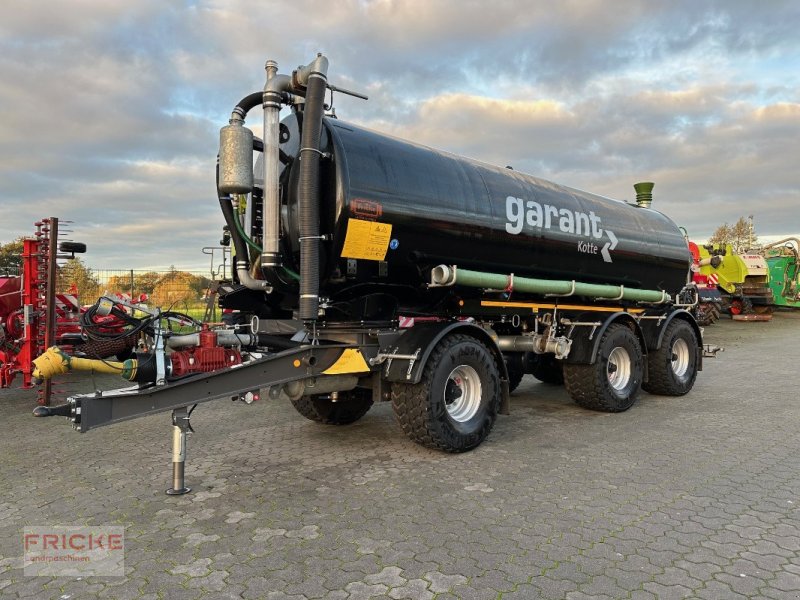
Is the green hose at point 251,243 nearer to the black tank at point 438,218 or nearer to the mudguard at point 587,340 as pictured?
the black tank at point 438,218

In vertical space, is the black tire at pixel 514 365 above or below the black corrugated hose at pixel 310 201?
below

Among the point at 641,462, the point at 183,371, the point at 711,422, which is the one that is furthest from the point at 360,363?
the point at 711,422

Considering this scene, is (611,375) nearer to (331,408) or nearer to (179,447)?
(331,408)

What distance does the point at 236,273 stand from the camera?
216 inches

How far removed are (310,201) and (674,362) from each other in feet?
21.3

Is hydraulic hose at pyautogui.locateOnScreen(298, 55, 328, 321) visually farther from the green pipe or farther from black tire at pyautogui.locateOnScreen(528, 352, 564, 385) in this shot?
black tire at pyautogui.locateOnScreen(528, 352, 564, 385)

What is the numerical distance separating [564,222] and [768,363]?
26.4 feet

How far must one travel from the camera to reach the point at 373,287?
5219 mm

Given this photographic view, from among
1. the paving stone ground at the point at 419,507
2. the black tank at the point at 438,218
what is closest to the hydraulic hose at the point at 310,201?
the black tank at the point at 438,218

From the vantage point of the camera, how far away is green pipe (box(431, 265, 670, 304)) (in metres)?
5.20

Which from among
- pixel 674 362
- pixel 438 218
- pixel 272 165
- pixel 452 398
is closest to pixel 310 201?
pixel 272 165

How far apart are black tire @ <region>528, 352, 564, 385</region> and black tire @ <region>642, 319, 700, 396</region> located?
1.27 metres

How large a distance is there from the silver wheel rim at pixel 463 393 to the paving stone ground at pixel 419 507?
45cm

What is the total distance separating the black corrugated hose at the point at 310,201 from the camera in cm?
441
